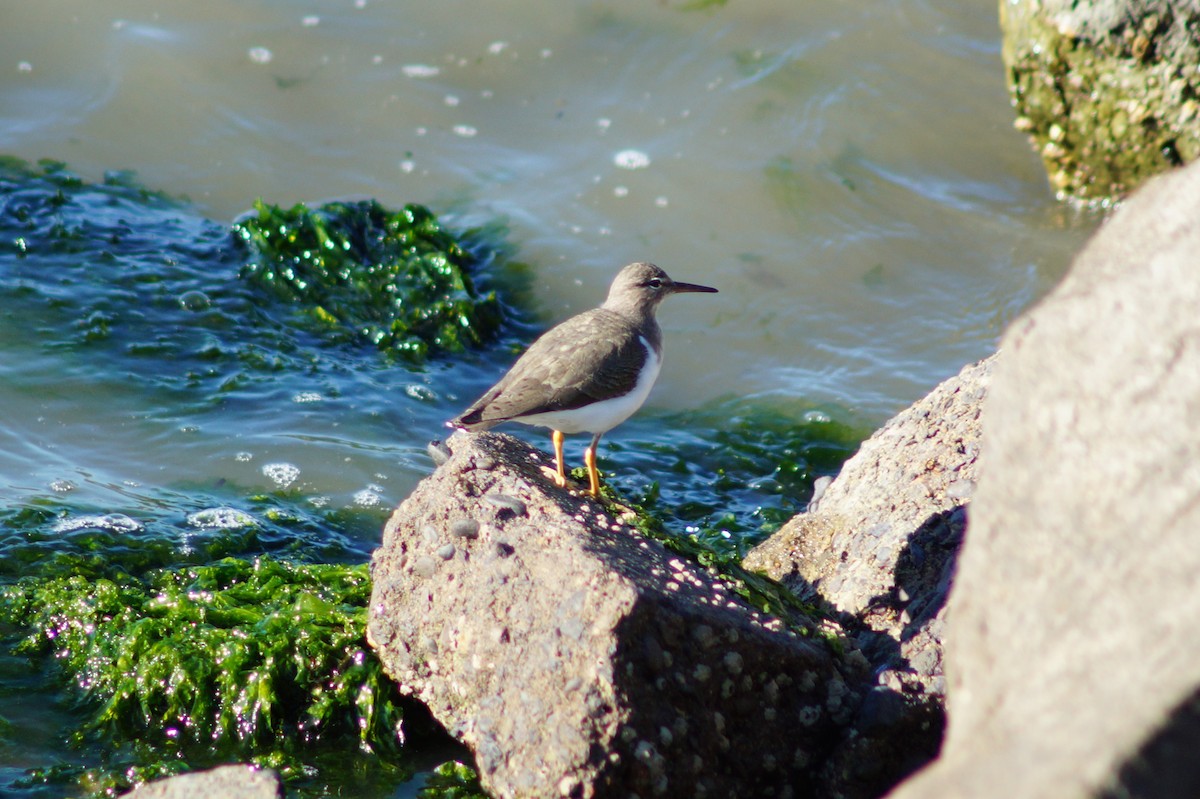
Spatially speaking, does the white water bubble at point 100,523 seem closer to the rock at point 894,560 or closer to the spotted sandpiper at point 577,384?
the spotted sandpiper at point 577,384

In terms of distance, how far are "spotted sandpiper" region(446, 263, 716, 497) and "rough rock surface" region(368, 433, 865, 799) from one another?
0.90 metres

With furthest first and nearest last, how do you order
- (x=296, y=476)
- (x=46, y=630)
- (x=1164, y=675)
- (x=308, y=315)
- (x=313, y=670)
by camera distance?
(x=308, y=315), (x=296, y=476), (x=46, y=630), (x=313, y=670), (x=1164, y=675)

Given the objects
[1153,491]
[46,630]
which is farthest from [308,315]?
[1153,491]

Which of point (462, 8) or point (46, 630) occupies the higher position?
point (462, 8)

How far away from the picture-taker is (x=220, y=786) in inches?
136

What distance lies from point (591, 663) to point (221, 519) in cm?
316

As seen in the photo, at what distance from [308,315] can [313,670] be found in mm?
4123

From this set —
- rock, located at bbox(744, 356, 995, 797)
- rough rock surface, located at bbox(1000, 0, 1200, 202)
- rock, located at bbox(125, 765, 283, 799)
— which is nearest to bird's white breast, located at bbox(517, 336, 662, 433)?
rock, located at bbox(744, 356, 995, 797)

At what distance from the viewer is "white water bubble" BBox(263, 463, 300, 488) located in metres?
6.42

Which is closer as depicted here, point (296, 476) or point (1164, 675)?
point (1164, 675)

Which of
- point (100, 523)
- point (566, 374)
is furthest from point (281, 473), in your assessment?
point (566, 374)

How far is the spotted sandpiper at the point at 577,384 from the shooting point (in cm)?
510

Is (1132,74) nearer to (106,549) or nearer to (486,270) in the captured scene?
(486,270)

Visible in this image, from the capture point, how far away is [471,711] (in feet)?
12.5
